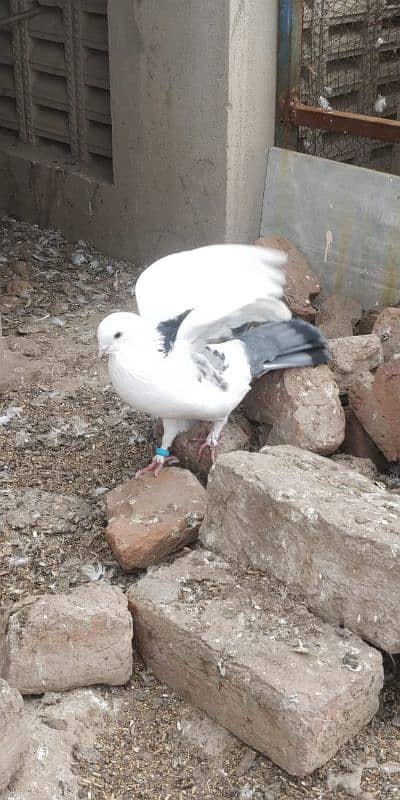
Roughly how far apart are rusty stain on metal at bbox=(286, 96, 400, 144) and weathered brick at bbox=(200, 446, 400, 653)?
2438mm

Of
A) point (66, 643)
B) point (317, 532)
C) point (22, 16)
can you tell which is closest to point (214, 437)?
point (317, 532)

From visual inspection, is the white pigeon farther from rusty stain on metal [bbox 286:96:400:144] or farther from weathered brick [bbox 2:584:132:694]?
rusty stain on metal [bbox 286:96:400:144]

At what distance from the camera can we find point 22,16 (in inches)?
267

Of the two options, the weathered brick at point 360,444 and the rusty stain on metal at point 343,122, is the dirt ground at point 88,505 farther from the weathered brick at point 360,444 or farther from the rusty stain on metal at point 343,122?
the rusty stain on metal at point 343,122

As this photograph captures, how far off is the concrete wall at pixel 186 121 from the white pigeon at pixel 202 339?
163 centimetres

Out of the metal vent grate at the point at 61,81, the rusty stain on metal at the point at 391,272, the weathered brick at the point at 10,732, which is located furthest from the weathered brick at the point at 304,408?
the metal vent grate at the point at 61,81

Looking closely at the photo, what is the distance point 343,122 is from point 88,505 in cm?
268

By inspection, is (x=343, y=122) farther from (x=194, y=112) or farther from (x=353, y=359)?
(x=353, y=359)

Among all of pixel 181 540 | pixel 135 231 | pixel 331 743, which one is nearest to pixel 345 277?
pixel 135 231

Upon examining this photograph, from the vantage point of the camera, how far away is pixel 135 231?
636 cm

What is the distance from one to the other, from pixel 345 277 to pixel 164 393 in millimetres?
2266

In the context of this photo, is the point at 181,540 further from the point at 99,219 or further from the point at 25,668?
the point at 99,219

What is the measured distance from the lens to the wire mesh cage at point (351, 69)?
5.81 metres

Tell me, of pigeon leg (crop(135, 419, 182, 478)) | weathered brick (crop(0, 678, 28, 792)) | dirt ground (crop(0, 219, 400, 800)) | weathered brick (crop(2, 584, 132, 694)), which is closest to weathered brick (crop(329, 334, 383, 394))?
pigeon leg (crop(135, 419, 182, 478))
